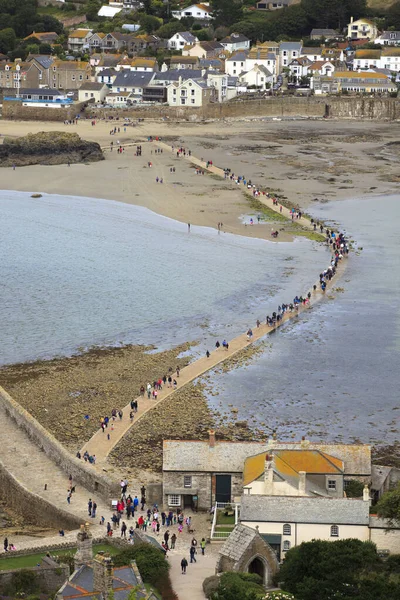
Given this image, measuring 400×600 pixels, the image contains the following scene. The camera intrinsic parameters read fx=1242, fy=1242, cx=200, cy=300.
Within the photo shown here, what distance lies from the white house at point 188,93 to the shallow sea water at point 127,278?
Result: 3203 centimetres

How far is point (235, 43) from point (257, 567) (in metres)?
93.7

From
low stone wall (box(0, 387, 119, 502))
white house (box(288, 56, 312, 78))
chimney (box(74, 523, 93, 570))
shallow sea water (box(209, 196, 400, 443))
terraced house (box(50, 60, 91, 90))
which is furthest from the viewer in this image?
white house (box(288, 56, 312, 78))

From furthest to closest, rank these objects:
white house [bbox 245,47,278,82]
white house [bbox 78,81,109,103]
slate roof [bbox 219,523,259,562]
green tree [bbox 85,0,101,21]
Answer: green tree [bbox 85,0,101,21] → white house [bbox 245,47,278,82] → white house [bbox 78,81,109,103] → slate roof [bbox 219,523,259,562]

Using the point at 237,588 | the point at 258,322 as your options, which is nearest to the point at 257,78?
the point at 258,322

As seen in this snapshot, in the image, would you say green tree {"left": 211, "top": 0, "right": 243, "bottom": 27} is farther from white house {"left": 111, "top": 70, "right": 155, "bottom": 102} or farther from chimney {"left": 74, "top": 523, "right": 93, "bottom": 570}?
chimney {"left": 74, "top": 523, "right": 93, "bottom": 570}

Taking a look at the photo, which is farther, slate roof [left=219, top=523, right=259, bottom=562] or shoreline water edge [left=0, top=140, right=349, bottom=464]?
shoreline water edge [left=0, top=140, right=349, bottom=464]

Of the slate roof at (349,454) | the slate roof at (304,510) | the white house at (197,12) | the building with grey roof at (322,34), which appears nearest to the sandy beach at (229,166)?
the building with grey roof at (322,34)

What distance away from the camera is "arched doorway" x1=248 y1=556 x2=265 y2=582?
2270 cm

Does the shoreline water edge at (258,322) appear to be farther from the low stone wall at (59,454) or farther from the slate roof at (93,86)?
the slate roof at (93,86)

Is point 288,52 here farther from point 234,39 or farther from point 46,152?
point 46,152

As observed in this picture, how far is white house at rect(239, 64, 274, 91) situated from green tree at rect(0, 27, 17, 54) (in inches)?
836

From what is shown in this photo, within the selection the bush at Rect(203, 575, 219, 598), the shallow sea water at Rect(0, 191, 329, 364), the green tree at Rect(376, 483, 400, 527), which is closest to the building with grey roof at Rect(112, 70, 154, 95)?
the shallow sea water at Rect(0, 191, 329, 364)

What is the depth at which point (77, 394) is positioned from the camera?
35812mm

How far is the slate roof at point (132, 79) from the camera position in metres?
100
